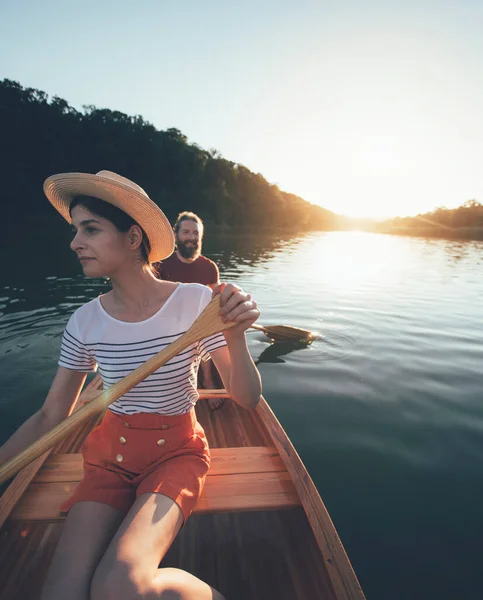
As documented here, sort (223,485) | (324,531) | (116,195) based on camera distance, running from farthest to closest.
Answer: (223,485)
(324,531)
(116,195)

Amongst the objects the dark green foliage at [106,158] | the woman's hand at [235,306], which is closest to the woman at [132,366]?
the woman's hand at [235,306]

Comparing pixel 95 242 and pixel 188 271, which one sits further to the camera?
pixel 188 271

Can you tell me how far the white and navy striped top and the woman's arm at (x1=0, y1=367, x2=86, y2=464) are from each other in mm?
79

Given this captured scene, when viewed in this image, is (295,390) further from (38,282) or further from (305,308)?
(38,282)

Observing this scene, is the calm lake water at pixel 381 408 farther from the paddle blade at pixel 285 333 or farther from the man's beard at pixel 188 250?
the man's beard at pixel 188 250

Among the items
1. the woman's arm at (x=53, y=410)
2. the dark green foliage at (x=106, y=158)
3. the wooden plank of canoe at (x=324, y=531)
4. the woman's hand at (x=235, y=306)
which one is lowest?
the wooden plank of canoe at (x=324, y=531)

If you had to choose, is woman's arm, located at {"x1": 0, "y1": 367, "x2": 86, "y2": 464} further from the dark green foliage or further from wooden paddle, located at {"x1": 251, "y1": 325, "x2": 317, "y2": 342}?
the dark green foliage

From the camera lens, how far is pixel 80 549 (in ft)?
4.80

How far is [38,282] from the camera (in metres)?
12.5

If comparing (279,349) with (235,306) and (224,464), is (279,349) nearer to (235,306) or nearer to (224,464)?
(224,464)

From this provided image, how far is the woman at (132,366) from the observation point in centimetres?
163

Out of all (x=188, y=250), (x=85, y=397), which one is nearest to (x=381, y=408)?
(x=188, y=250)

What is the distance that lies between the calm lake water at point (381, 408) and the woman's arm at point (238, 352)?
201 cm

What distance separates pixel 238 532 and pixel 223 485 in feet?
1.01
